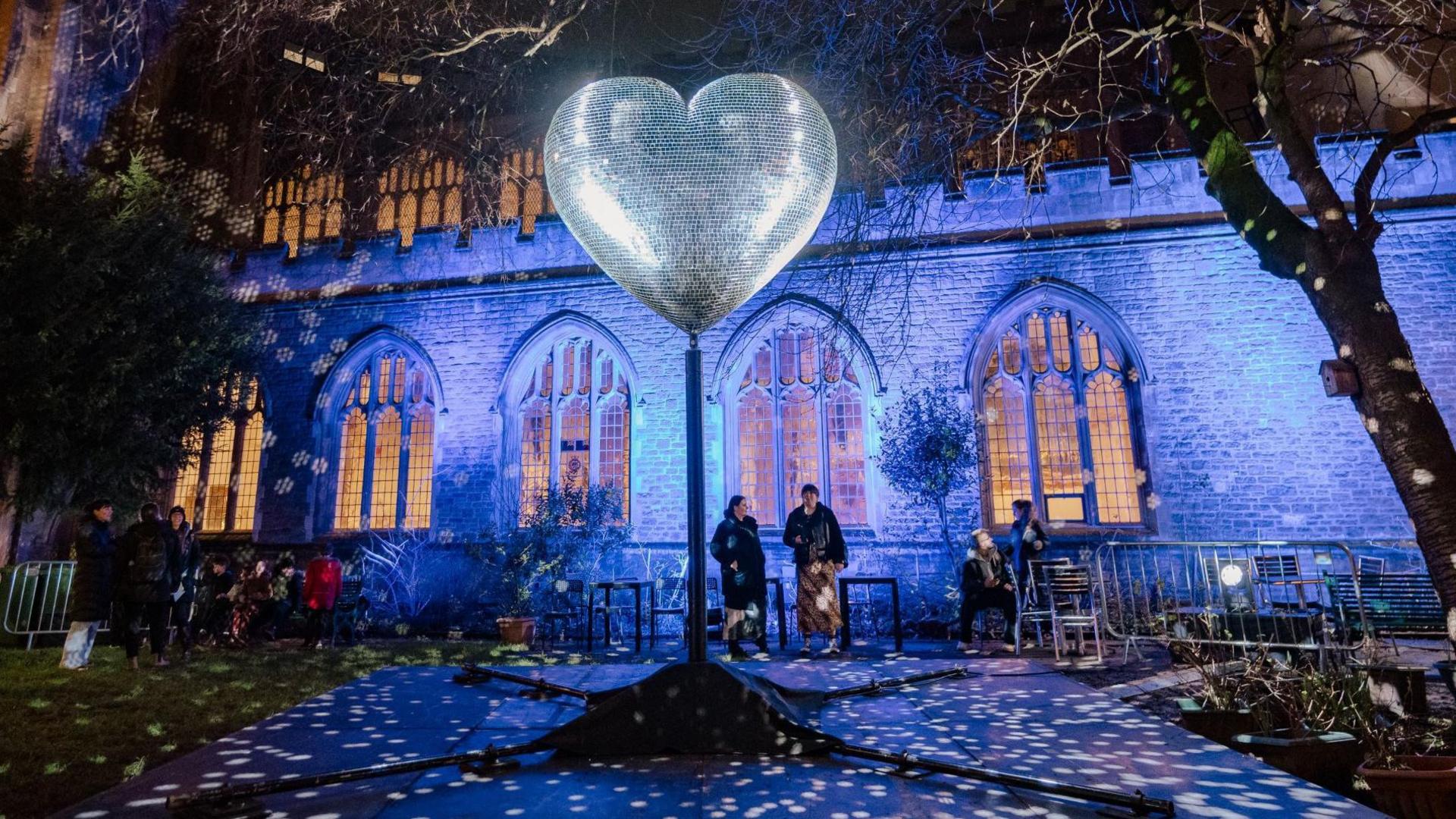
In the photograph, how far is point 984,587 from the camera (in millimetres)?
7293

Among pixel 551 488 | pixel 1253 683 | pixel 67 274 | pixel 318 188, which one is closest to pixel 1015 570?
pixel 1253 683

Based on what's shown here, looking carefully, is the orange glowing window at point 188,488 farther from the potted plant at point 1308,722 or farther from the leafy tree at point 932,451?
the potted plant at point 1308,722

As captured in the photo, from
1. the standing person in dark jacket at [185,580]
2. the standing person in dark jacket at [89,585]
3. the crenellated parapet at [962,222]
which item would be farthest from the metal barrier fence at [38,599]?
the crenellated parapet at [962,222]

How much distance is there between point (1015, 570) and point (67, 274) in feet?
35.5

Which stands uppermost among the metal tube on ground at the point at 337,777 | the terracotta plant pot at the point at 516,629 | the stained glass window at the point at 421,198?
the stained glass window at the point at 421,198

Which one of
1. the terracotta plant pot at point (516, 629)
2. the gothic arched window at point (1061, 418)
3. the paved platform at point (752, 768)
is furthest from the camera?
the gothic arched window at point (1061, 418)

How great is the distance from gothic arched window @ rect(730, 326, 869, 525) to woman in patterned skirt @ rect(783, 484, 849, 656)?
8.46 feet

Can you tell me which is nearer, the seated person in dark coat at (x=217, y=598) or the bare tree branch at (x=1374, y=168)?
the bare tree branch at (x=1374, y=168)

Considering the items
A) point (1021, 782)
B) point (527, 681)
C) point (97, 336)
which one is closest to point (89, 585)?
point (97, 336)

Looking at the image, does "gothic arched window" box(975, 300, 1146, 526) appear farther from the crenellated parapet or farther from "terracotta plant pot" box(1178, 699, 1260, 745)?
"terracotta plant pot" box(1178, 699, 1260, 745)

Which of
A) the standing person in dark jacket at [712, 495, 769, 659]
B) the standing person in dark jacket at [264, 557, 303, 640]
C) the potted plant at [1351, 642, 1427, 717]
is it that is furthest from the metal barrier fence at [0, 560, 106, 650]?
the potted plant at [1351, 642, 1427, 717]

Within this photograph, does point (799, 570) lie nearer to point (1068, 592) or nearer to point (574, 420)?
point (1068, 592)

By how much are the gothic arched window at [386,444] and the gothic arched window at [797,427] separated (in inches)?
184

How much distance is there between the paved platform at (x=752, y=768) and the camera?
2.43 metres
